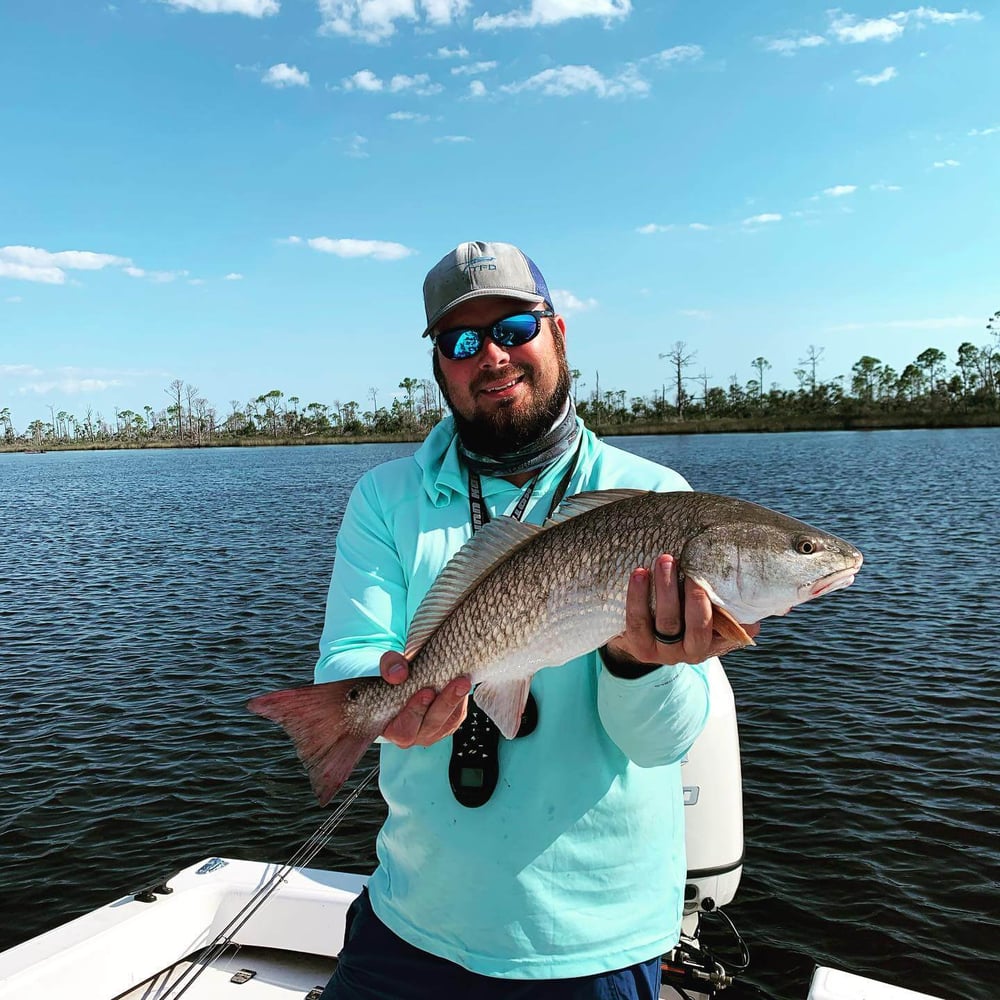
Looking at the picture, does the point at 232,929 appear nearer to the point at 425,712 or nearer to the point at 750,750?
the point at 425,712

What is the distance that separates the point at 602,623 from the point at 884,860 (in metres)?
7.52

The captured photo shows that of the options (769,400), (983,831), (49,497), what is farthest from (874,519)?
(769,400)

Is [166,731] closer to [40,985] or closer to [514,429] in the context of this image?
[40,985]

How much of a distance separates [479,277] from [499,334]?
0.71ft

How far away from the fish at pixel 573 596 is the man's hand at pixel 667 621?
5 cm

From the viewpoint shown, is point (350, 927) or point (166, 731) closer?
point (350, 927)

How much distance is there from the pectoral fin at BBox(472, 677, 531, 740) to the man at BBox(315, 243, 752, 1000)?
0.08m

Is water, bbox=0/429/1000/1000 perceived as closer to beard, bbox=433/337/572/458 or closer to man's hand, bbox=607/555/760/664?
man's hand, bbox=607/555/760/664

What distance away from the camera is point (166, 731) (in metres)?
12.0

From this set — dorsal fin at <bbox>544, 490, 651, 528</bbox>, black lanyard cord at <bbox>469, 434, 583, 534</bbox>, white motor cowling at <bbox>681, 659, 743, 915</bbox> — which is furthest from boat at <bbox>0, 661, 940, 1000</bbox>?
dorsal fin at <bbox>544, 490, 651, 528</bbox>

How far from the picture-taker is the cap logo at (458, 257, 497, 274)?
10.1ft

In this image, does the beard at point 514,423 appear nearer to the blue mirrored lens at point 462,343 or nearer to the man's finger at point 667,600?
the blue mirrored lens at point 462,343

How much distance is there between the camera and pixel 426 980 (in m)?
2.61

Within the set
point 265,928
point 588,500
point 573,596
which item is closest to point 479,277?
point 588,500
